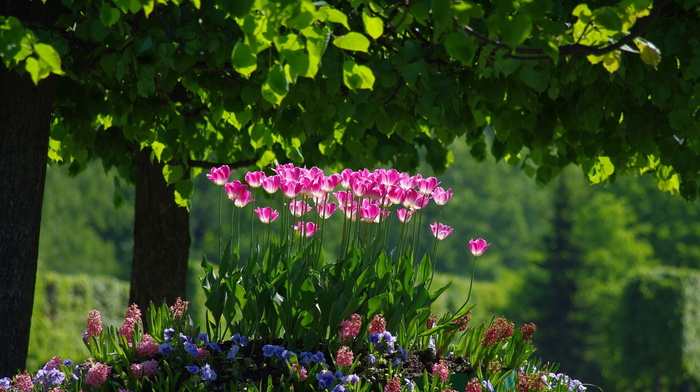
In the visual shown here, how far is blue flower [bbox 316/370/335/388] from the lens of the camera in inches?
156

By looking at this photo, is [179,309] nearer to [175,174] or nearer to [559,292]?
[175,174]

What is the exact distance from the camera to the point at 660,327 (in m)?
23.1

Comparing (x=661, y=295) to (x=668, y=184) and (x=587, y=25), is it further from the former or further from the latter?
(x=587, y=25)

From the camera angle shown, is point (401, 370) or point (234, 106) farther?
point (234, 106)

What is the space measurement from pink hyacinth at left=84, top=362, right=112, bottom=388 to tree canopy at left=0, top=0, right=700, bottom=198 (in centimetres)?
132

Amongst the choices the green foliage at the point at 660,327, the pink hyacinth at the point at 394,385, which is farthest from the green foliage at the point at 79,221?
the pink hyacinth at the point at 394,385

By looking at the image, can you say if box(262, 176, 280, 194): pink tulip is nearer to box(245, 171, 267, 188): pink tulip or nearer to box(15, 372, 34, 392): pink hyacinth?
box(245, 171, 267, 188): pink tulip

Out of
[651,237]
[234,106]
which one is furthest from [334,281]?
[651,237]

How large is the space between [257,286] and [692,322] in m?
20.8

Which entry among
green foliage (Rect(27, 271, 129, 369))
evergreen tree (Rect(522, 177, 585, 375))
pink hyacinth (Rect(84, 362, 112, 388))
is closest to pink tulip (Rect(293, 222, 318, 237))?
pink hyacinth (Rect(84, 362, 112, 388))

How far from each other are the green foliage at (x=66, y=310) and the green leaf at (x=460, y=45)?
1603 cm

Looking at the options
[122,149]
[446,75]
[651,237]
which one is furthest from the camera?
[651,237]

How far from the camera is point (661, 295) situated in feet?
75.6

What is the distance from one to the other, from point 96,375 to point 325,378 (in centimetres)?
103
